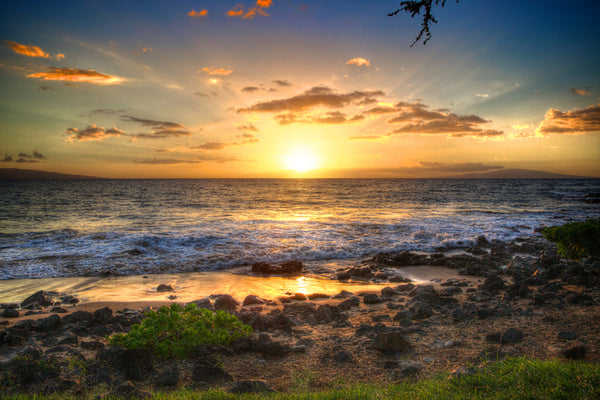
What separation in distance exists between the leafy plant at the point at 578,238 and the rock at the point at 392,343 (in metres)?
5.13

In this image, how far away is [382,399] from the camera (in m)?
3.53

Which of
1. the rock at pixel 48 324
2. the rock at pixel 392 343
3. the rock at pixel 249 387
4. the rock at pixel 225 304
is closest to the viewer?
the rock at pixel 249 387

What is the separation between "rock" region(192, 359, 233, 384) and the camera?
438 cm

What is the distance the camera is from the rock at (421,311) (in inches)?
254

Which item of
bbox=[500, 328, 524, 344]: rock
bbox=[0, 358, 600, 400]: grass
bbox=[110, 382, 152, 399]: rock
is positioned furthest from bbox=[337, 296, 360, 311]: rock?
bbox=[110, 382, 152, 399]: rock

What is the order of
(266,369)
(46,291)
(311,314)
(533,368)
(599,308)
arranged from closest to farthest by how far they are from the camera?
(533,368), (266,369), (599,308), (311,314), (46,291)

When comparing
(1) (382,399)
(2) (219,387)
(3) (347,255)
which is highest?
(1) (382,399)

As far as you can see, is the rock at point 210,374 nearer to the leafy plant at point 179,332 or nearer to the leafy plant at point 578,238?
the leafy plant at point 179,332

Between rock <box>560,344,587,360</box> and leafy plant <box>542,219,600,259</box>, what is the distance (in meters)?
3.65

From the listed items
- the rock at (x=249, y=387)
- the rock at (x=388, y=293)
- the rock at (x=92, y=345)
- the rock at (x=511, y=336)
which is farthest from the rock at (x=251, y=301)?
the rock at (x=511, y=336)

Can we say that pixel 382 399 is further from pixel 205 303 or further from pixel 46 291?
pixel 46 291

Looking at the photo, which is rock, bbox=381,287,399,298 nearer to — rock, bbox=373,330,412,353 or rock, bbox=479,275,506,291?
rock, bbox=479,275,506,291

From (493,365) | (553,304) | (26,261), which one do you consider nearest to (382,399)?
(493,365)

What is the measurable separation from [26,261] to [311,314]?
44.5 ft
